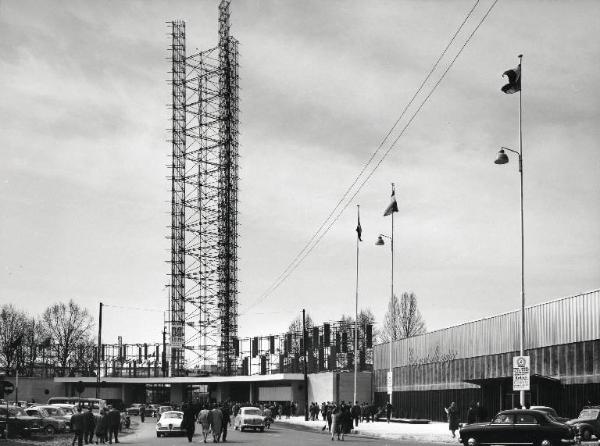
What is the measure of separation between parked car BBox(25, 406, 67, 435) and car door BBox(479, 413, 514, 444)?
26541 mm

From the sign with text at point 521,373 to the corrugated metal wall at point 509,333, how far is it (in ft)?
34.2

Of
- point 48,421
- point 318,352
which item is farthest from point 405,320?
point 48,421

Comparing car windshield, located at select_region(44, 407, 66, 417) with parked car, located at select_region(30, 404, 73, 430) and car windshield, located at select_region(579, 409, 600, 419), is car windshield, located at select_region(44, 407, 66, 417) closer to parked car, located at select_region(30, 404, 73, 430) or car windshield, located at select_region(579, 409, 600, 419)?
parked car, located at select_region(30, 404, 73, 430)

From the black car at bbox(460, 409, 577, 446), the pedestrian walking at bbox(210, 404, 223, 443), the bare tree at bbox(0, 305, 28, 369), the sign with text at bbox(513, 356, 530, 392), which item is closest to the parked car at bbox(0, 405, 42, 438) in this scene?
the pedestrian walking at bbox(210, 404, 223, 443)

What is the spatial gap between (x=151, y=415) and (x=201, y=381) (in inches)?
279

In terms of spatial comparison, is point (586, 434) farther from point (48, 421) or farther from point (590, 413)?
point (48, 421)

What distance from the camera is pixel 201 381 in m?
103

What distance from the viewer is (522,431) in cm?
2881

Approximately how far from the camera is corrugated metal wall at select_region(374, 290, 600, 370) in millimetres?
44875

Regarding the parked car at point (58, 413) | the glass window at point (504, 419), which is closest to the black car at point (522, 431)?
the glass window at point (504, 419)

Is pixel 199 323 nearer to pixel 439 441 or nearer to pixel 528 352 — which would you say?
pixel 528 352

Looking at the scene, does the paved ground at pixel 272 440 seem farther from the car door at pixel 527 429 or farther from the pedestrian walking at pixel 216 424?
the car door at pixel 527 429

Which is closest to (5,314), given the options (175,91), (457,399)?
(175,91)

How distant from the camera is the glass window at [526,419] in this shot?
28781 millimetres
